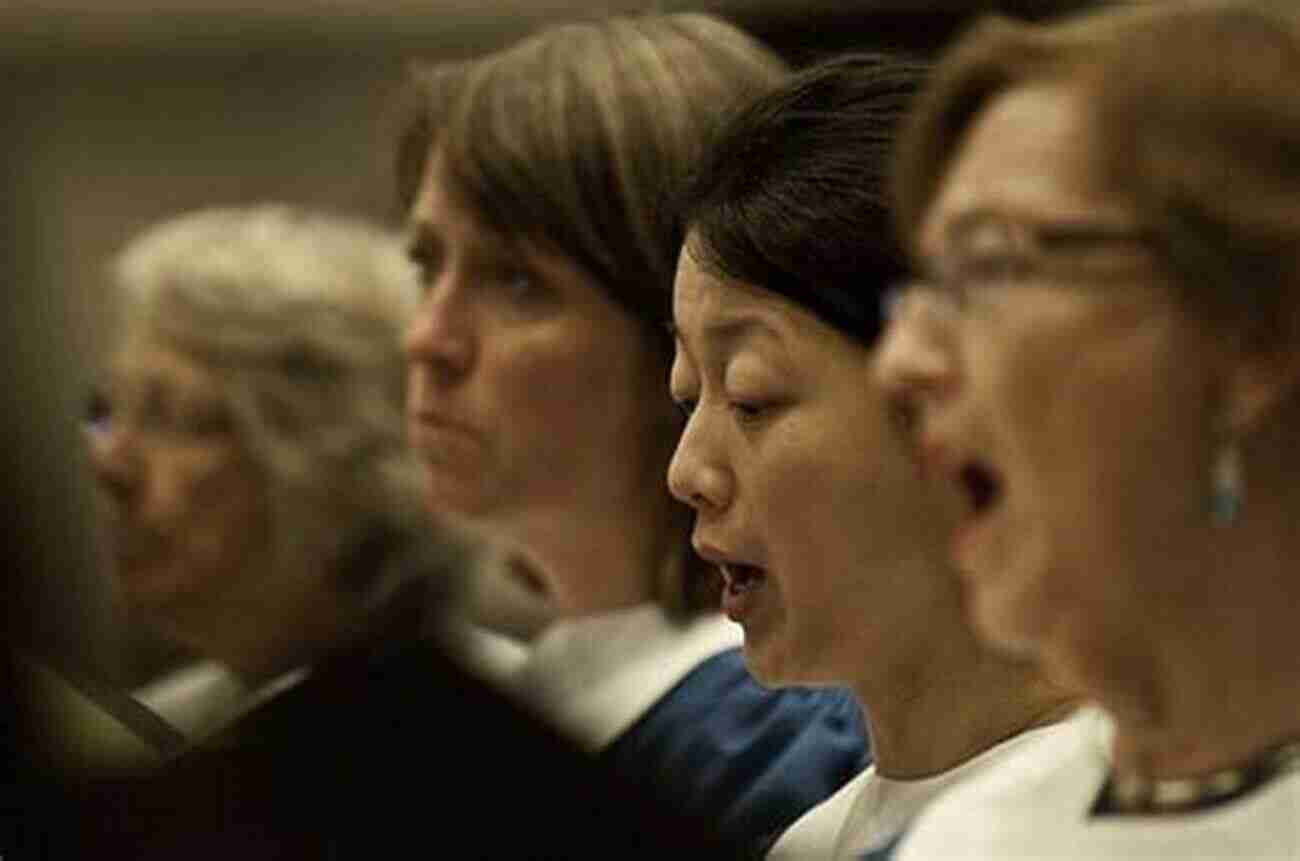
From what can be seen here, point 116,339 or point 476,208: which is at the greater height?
point 476,208

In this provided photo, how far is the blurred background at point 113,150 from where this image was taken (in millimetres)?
1187

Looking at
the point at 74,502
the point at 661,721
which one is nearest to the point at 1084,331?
the point at 661,721

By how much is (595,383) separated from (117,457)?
0.44 meters

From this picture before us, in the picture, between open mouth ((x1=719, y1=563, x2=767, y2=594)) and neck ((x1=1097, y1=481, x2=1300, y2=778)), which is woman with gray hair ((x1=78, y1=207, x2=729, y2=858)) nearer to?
open mouth ((x1=719, y1=563, x2=767, y2=594))

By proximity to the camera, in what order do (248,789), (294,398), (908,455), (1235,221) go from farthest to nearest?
1. (294,398)
2. (248,789)
3. (908,455)
4. (1235,221)

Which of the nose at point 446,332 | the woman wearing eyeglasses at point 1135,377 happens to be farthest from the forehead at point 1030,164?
the nose at point 446,332

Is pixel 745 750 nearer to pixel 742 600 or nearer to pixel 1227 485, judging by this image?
pixel 742 600

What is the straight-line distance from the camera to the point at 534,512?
3.13 ft

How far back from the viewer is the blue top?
75 centimetres

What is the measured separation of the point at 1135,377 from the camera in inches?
21.6

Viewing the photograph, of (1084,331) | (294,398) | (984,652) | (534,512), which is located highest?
(1084,331)

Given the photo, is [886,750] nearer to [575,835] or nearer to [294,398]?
[575,835]

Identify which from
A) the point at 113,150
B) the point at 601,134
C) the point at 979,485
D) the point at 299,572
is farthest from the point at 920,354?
the point at 113,150

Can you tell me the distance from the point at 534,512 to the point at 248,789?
202 mm
